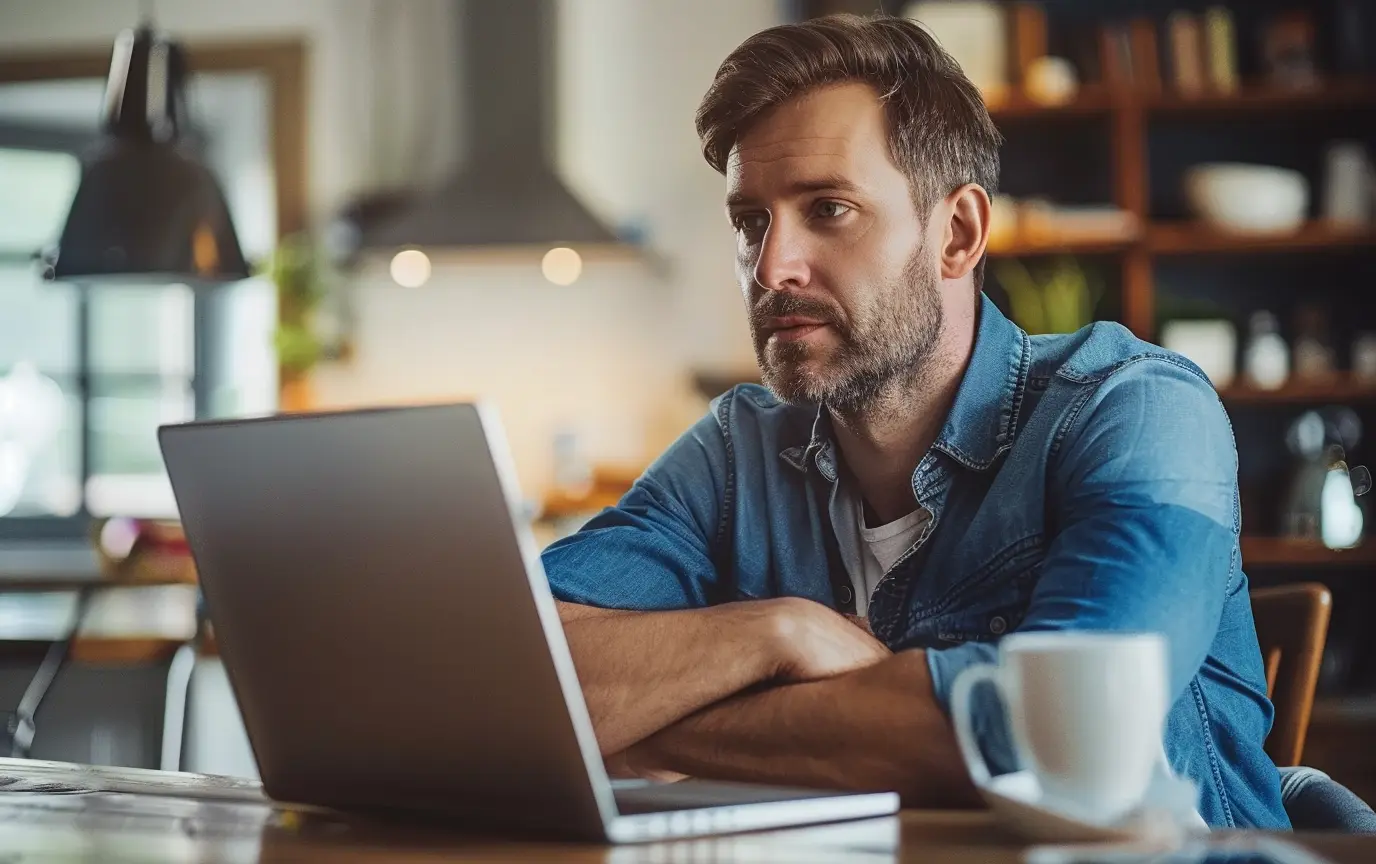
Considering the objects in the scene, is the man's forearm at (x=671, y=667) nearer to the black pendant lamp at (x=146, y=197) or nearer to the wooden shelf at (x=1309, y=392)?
the black pendant lamp at (x=146, y=197)

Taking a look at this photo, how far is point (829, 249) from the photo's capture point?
1.45m

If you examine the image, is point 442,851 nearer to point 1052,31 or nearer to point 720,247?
point 1052,31

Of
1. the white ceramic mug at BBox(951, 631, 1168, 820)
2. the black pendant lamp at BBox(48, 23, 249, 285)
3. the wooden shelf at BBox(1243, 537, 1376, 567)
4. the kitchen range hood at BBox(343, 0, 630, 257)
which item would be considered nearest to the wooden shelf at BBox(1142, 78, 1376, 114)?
the wooden shelf at BBox(1243, 537, 1376, 567)

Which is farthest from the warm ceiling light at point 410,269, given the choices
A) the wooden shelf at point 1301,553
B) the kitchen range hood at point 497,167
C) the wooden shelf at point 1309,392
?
the wooden shelf at point 1301,553

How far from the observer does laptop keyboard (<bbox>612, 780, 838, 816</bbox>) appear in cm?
91

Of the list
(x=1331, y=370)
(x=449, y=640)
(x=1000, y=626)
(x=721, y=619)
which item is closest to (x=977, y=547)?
(x=1000, y=626)

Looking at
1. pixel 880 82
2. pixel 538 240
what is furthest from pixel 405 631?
pixel 538 240

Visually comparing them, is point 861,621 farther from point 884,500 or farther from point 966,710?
point 966,710

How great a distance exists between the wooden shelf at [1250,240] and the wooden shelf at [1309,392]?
1.10 feet

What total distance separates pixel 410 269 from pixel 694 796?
14.4ft

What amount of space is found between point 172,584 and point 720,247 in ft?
6.69

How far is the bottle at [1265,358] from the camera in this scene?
3.79 m

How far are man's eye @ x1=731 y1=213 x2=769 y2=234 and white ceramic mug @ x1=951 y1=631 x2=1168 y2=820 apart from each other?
0.74 m

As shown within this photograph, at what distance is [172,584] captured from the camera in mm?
3947
